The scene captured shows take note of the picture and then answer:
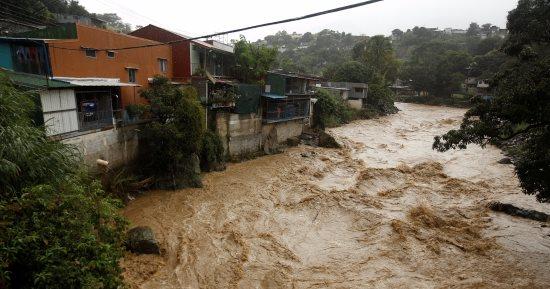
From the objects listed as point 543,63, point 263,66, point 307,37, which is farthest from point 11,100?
point 307,37

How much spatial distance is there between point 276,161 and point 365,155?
29.2ft

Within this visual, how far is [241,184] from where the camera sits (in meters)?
19.6

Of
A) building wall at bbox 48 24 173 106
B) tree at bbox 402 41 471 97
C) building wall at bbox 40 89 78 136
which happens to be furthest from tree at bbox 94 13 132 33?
tree at bbox 402 41 471 97

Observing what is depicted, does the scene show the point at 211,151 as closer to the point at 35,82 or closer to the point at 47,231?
the point at 35,82

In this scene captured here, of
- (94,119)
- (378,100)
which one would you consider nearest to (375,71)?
(378,100)

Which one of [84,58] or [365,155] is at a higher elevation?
[84,58]

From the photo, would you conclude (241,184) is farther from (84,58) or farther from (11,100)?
(11,100)

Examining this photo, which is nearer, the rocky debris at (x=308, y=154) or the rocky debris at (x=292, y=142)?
the rocky debris at (x=308, y=154)

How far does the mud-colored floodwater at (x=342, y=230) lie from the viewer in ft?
35.9

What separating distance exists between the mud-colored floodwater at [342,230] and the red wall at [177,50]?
30.4 feet

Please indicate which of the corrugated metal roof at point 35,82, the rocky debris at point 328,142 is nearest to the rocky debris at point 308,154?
the rocky debris at point 328,142

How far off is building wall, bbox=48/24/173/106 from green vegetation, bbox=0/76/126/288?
9780 millimetres

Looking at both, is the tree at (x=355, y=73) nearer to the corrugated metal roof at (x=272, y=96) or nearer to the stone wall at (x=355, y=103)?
the stone wall at (x=355, y=103)

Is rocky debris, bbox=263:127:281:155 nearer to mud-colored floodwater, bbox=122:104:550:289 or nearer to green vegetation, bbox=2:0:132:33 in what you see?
mud-colored floodwater, bbox=122:104:550:289
